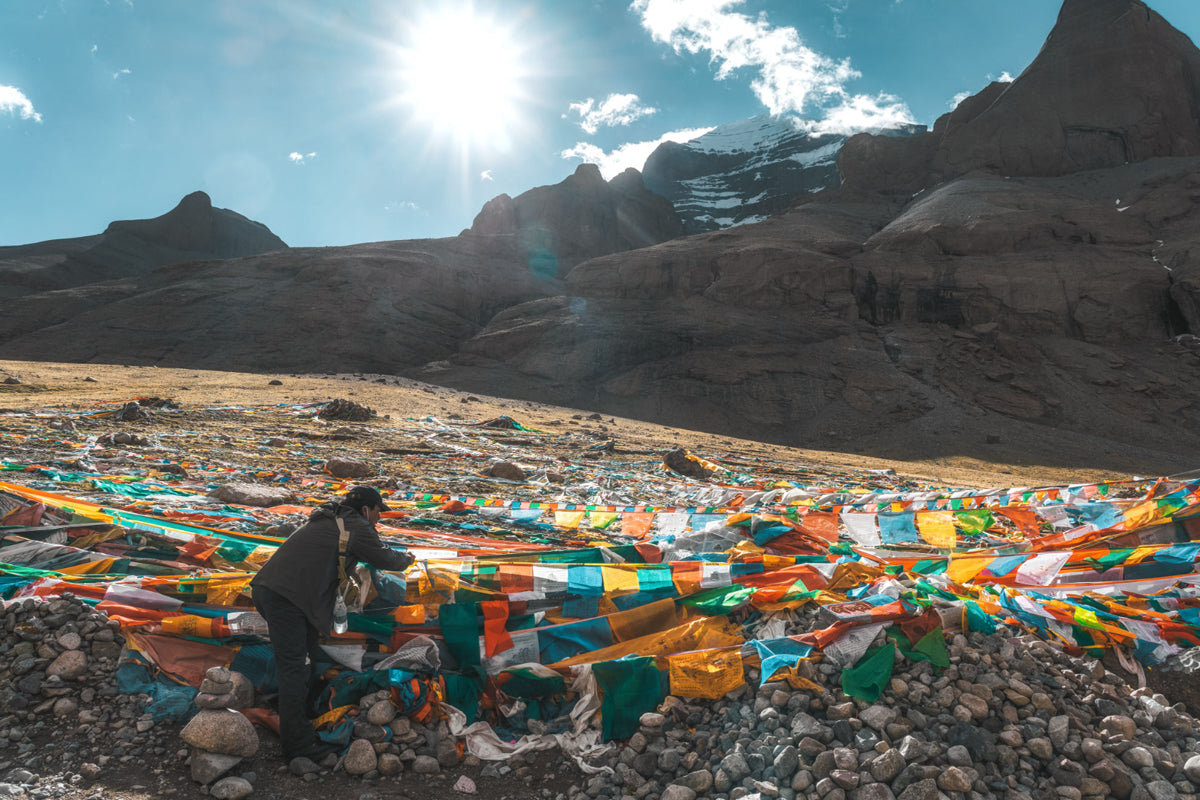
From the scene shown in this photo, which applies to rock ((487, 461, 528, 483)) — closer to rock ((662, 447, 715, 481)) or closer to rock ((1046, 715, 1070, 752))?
rock ((662, 447, 715, 481))

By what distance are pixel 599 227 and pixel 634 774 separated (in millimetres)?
92145

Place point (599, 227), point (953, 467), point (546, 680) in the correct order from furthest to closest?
point (599, 227) < point (953, 467) < point (546, 680)

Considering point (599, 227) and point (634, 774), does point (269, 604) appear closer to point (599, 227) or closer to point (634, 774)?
point (634, 774)

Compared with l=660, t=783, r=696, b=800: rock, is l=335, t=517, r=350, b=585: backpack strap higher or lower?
higher

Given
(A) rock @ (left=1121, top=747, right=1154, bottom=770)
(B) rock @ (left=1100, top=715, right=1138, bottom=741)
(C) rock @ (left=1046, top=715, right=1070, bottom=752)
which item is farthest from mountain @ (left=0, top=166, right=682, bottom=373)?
(A) rock @ (left=1121, top=747, right=1154, bottom=770)

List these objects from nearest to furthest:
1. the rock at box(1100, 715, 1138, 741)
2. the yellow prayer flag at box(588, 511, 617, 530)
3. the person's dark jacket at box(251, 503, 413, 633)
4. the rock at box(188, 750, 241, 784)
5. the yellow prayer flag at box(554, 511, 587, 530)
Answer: the rock at box(188, 750, 241, 784) < the rock at box(1100, 715, 1138, 741) < the person's dark jacket at box(251, 503, 413, 633) < the yellow prayer flag at box(554, 511, 587, 530) < the yellow prayer flag at box(588, 511, 617, 530)

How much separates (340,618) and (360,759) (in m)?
1.02

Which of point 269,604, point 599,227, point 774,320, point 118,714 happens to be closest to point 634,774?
point 269,604

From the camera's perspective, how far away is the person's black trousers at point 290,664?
3451 millimetres

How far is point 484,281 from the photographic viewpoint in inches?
2542

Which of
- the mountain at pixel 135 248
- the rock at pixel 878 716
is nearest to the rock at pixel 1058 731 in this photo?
the rock at pixel 878 716

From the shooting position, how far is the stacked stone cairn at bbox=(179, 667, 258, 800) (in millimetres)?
3168

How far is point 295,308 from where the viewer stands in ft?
173

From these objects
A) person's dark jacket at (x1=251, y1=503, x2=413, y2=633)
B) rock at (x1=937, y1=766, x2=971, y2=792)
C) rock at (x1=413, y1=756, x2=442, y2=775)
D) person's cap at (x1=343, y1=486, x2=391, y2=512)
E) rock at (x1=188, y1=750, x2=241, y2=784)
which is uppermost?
person's cap at (x1=343, y1=486, x2=391, y2=512)
